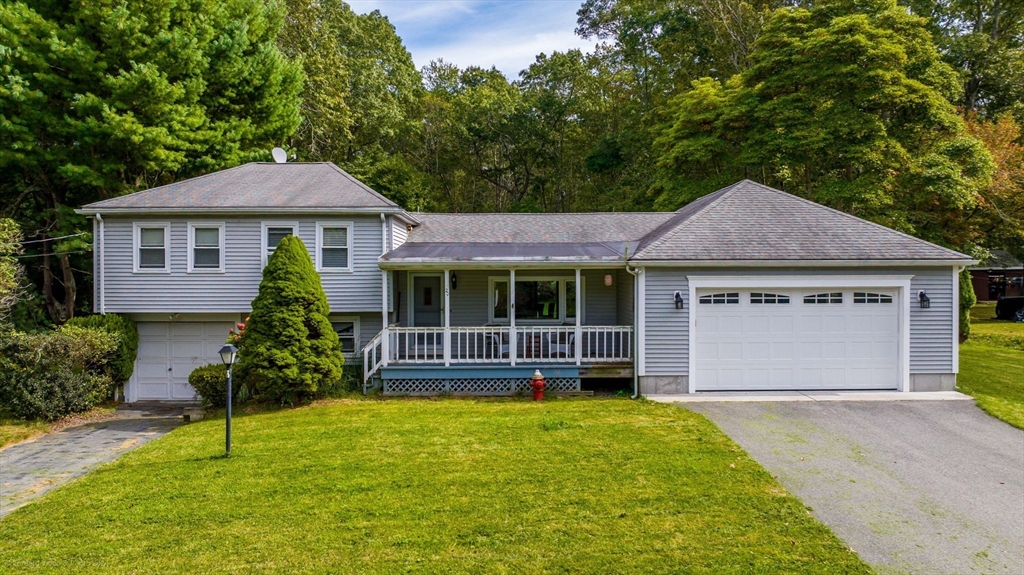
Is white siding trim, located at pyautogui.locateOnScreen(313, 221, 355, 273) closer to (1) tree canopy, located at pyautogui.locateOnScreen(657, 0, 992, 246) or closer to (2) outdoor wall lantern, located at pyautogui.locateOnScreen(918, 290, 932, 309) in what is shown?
(2) outdoor wall lantern, located at pyautogui.locateOnScreen(918, 290, 932, 309)

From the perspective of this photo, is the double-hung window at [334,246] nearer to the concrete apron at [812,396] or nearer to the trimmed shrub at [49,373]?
the trimmed shrub at [49,373]

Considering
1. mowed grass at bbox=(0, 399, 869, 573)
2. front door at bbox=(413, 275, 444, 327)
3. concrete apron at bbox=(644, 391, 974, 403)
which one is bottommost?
mowed grass at bbox=(0, 399, 869, 573)

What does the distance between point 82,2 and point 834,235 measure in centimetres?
1823

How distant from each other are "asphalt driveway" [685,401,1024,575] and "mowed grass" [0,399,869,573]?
439mm

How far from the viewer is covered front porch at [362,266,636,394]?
1030 centimetres

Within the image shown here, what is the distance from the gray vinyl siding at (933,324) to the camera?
973 centimetres

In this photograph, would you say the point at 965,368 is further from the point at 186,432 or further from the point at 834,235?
the point at 186,432

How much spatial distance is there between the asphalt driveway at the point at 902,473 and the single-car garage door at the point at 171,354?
10.7m

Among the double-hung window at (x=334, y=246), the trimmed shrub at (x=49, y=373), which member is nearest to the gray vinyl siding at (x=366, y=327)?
the double-hung window at (x=334, y=246)

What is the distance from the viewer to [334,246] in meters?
11.1

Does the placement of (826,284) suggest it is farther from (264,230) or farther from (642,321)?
(264,230)

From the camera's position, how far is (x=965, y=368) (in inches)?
485

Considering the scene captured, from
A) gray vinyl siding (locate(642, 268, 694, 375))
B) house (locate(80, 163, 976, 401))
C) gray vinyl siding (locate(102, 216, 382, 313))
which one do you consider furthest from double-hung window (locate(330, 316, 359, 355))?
gray vinyl siding (locate(642, 268, 694, 375))

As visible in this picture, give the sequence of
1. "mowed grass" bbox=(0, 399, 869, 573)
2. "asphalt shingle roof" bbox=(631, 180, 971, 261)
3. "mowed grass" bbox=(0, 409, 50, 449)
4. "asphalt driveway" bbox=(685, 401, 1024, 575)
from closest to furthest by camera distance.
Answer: "mowed grass" bbox=(0, 399, 869, 573) → "asphalt driveway" bbox=(685, 401, 1024, 575) → "mowed grass" bbox=(0, 409, 50, 449) → "asphalt shingle roof" bbox=(631, 180, 971, 261)
